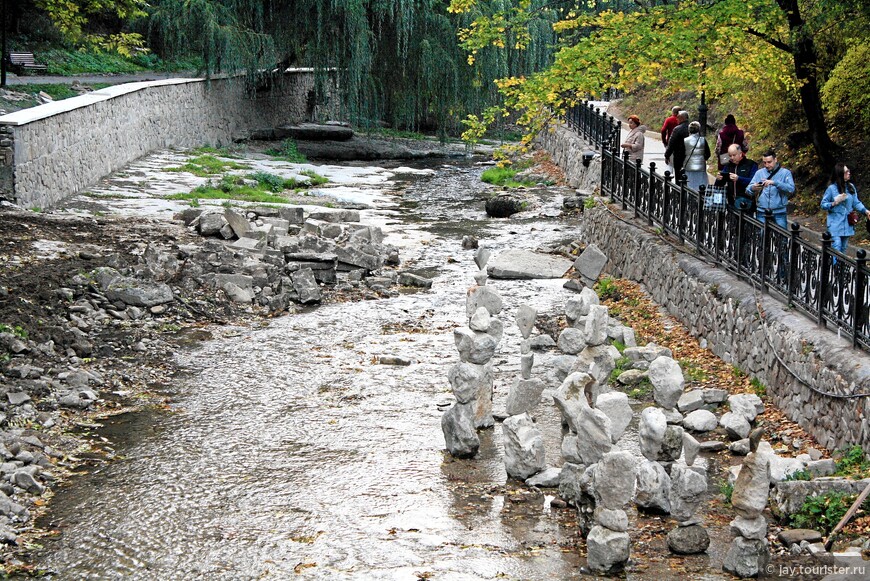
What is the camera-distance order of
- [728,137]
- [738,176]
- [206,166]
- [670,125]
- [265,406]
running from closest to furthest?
1. [265,406]
2. [738,176]
3. [728,137]
4. [670,125]
5. [206,166]

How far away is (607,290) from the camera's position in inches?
627

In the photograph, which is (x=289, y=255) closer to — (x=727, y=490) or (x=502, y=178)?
(x=727, y=490)

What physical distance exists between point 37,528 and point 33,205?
11.5 meters

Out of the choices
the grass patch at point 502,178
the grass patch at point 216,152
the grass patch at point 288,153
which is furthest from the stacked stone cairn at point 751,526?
the grass patch at point 288,153

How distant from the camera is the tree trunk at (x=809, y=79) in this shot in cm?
1538

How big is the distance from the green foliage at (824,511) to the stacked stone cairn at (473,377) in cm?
295

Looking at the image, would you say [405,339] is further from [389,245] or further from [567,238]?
[567,238]

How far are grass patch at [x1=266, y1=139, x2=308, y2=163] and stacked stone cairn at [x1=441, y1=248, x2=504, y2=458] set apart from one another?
841 inches

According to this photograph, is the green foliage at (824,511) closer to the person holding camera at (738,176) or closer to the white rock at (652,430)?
Answer: the white rock at (652,430)

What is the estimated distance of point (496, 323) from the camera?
9.84 meters

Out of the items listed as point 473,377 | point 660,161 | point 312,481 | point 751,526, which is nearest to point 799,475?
point 751,526

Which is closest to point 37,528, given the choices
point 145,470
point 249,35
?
point 145,470

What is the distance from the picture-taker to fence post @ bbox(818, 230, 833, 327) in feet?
31.3

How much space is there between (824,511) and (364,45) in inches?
968
